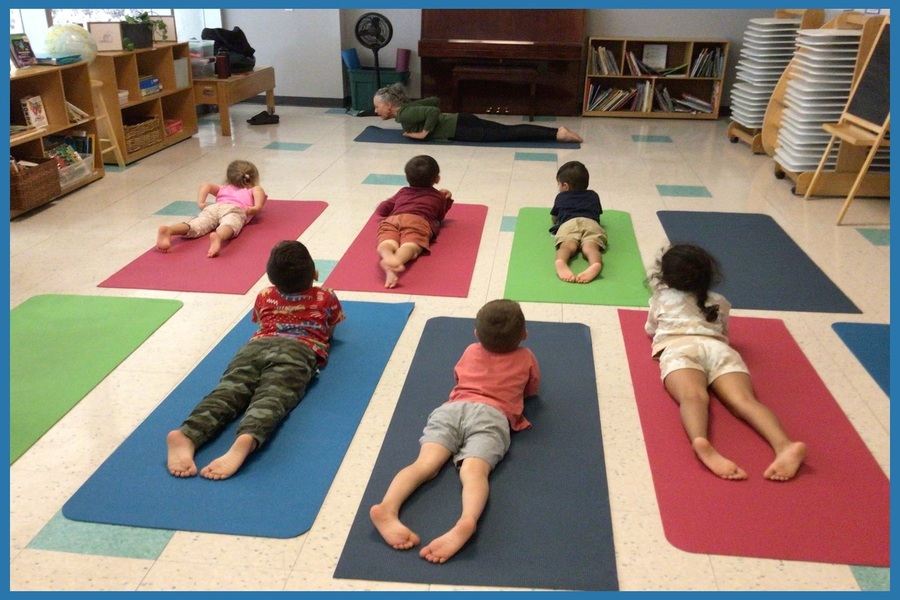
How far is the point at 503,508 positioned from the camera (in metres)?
1.99

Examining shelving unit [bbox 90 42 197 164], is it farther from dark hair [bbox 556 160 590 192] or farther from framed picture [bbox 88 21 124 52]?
dark hair [bbox 556 160 590 192]

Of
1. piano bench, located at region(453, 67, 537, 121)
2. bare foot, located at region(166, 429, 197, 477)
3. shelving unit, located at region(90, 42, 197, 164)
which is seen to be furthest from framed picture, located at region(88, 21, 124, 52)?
bare foot, located at region(166, 429, 197, 477)

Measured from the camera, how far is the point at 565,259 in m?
3.57

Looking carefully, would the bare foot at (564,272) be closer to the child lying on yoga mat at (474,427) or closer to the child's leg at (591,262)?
the child's leg at (591,262)

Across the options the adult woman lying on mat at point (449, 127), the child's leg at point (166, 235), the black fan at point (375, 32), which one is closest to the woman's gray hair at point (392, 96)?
the adult woman lying on mat at point (449, 127)

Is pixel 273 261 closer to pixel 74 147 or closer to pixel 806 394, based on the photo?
pixel 806 394

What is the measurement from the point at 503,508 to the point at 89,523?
1.06 m

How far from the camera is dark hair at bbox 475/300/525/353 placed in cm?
223

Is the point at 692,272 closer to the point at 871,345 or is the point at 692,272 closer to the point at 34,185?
the point at 871,345

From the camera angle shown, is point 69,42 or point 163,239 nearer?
point 163,239

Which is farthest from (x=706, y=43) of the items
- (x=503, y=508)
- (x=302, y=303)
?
(x=503, y=508)

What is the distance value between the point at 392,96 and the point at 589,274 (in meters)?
3.71

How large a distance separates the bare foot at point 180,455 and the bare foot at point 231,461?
37mm

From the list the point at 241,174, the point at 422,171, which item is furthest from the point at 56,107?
the point at 422,171
